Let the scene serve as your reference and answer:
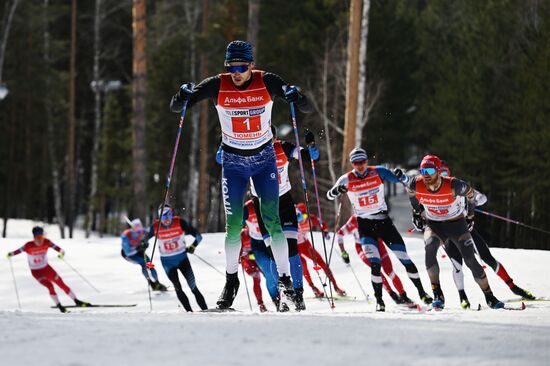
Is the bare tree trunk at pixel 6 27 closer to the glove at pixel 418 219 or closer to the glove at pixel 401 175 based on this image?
the glove at pixel 401 175

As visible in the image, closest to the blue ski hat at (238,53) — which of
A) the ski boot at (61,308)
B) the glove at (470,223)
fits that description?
the glove at (470,223)

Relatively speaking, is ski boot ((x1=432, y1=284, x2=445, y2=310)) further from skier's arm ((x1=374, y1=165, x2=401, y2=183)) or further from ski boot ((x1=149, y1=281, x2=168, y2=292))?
ski boot ((x1=149, y1=281, x2=168, y2=292))

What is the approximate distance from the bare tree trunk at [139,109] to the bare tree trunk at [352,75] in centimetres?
496

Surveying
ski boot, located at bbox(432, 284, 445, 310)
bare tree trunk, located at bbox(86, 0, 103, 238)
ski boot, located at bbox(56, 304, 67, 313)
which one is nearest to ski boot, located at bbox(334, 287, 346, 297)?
ski boot, located at bbox(432, 284, 445, 310)

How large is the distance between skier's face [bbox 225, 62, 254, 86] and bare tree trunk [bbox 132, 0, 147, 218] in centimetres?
1335

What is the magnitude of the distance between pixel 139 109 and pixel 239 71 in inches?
538

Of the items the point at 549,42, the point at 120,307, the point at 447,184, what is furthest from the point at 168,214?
the point at 549,42

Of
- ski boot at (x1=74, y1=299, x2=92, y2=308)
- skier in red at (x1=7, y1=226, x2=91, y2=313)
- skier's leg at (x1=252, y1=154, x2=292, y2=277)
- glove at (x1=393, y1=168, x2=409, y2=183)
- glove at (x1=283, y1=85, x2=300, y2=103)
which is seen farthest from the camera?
skier in red at (x1=7, y1=226, x2=91, y2=313)

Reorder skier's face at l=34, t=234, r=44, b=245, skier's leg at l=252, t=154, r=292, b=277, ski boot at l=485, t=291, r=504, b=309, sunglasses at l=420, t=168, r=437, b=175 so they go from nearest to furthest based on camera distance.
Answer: skier's leg at l=252, t=154, r=292, b=277 < ski boot at l=485, t=291, r=504, b=309 < sunglasses at l=420, t=168, r=437, b=175 < skier's face at l=34, t=234, r=44, b=245

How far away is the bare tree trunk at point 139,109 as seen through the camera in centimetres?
2025

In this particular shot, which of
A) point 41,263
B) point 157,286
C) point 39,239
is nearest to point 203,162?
point 157,286

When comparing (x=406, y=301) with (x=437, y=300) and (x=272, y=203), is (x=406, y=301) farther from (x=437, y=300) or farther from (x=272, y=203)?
(x=272, y=203)

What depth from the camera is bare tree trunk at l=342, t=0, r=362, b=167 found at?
1934cm

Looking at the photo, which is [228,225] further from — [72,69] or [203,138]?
[72,69]
